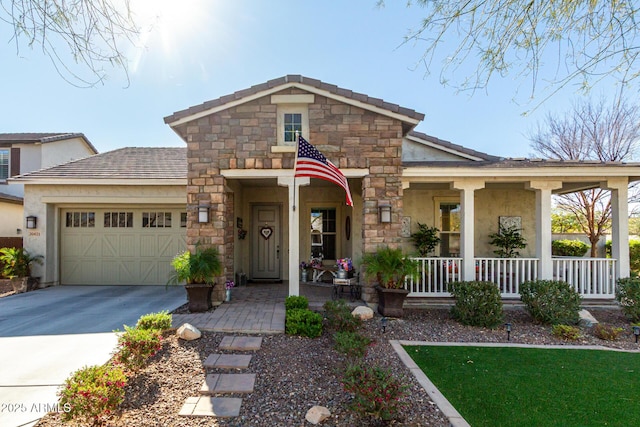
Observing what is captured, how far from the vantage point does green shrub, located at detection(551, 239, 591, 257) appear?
547 inches

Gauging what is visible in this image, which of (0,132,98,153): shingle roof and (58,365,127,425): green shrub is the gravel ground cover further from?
(0,132,98,153): shingle roof

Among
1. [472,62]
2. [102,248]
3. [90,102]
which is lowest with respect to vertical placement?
[102,248]

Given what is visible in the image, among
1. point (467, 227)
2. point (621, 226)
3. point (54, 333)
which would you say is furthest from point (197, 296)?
point (621, 226)

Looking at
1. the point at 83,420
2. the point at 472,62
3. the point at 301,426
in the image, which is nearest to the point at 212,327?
the point at 83,420

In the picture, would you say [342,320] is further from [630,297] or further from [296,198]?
[630,297]

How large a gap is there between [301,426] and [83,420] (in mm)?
1904

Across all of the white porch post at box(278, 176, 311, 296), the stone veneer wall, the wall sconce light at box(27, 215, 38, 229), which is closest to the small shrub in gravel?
the stone veneer wall

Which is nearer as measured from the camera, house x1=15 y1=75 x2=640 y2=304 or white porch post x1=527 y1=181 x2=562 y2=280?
house x1=15 y1=75 x2=640 y2=304

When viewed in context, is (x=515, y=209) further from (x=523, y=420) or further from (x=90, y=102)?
(x=90, y=102)

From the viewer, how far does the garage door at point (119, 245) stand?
9250 mm

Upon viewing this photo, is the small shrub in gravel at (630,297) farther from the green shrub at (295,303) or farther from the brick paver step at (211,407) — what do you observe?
the brick paver step at (211,407)

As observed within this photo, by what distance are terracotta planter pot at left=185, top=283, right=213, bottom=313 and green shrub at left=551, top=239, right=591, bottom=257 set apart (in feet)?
48.9

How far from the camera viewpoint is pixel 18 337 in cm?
484

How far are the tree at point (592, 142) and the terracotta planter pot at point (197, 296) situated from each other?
1482 cm
